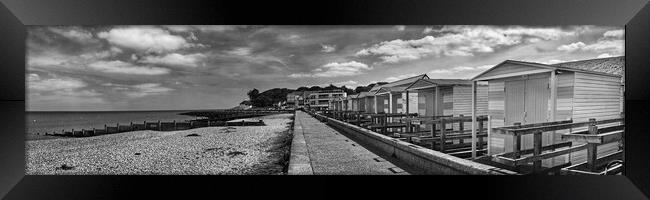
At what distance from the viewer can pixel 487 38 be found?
5.09 m

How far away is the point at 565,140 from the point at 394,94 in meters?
6.74

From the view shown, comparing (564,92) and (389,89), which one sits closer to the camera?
(564,92)

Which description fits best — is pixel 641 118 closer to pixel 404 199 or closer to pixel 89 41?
pixel 404 199

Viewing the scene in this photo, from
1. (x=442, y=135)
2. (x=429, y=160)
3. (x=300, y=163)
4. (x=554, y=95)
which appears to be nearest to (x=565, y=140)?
(x=554, y=95)

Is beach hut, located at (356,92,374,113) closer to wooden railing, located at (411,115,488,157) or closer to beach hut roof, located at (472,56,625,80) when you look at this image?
wooden railing, located at (411,115,488,157)

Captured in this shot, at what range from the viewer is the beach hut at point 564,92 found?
434 centimetres

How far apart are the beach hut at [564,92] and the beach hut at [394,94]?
2.46m

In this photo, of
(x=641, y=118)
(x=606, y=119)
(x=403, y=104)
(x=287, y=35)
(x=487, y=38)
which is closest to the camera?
(x=641, y=118)

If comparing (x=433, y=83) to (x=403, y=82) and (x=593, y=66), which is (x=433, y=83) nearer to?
(x=403, y=82)
